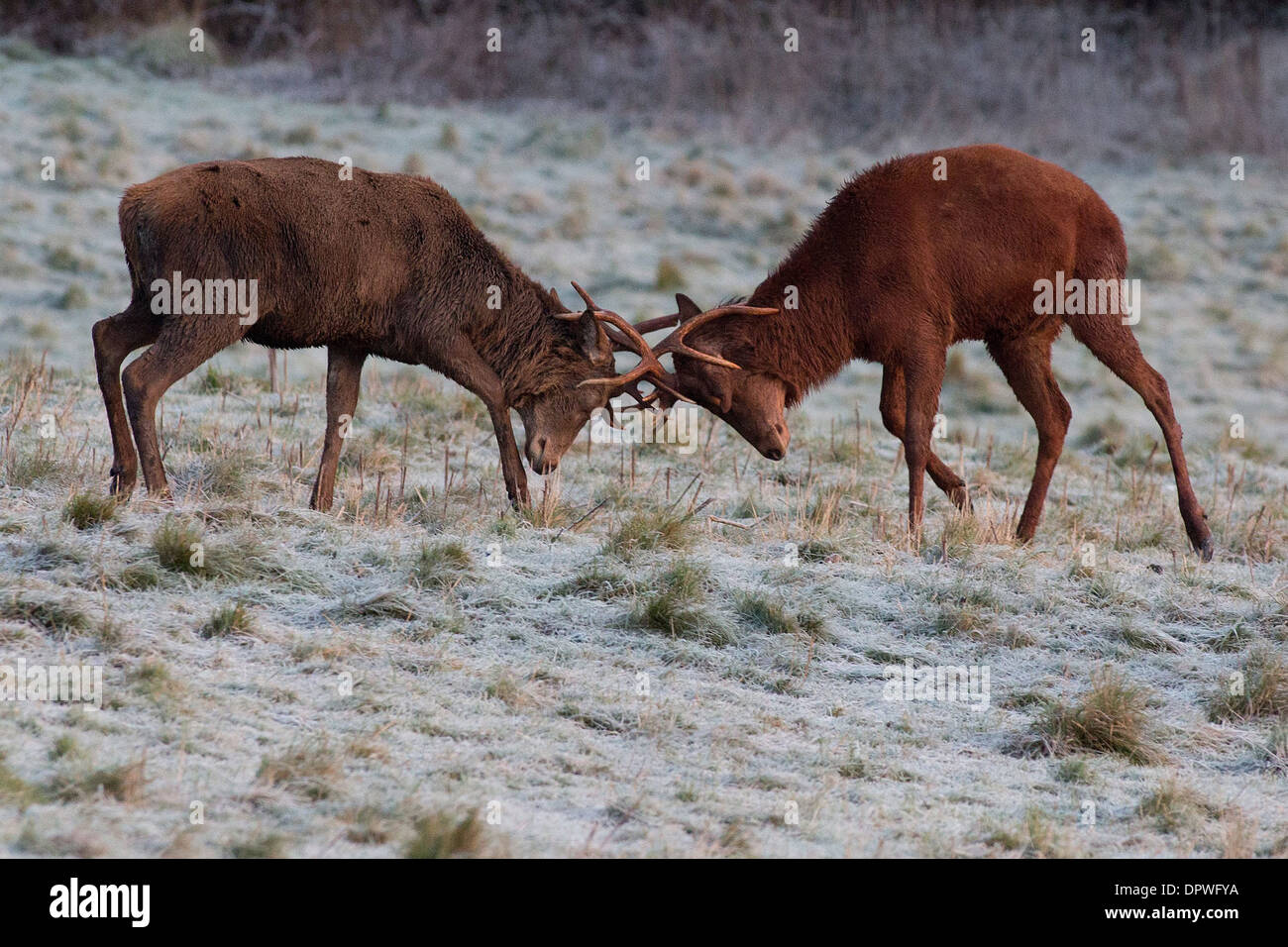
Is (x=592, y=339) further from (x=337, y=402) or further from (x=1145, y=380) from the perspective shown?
(x=1145, y=380)

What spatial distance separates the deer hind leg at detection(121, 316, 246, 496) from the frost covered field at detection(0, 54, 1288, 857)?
0.39 metres

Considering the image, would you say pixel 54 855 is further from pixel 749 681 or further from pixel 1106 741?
pixel 1106 741

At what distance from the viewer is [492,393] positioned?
905cm

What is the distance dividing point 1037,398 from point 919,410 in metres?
1.03

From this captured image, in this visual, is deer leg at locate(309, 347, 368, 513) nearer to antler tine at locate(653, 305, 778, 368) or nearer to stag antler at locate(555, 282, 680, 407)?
stag antler at locate(555, 282, 680, 407)

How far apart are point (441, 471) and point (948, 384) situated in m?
7.50

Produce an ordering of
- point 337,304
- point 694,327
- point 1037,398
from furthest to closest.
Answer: point 1037,398 < point 694,327 < point 337,304

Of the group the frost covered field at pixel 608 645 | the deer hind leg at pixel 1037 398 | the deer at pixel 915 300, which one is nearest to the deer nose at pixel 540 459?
the frost covered field at pixel 608 645

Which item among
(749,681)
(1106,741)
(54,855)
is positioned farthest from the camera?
(749,681)

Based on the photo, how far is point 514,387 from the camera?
9.20 meters

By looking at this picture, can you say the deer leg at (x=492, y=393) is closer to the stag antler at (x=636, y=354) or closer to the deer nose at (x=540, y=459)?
the deer nose at (x=540, y=459)

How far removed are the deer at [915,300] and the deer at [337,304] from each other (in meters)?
0.64

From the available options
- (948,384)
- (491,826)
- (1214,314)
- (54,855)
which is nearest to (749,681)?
(491,826)

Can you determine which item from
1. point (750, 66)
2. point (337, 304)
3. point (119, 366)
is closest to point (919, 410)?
point (337, 304)
